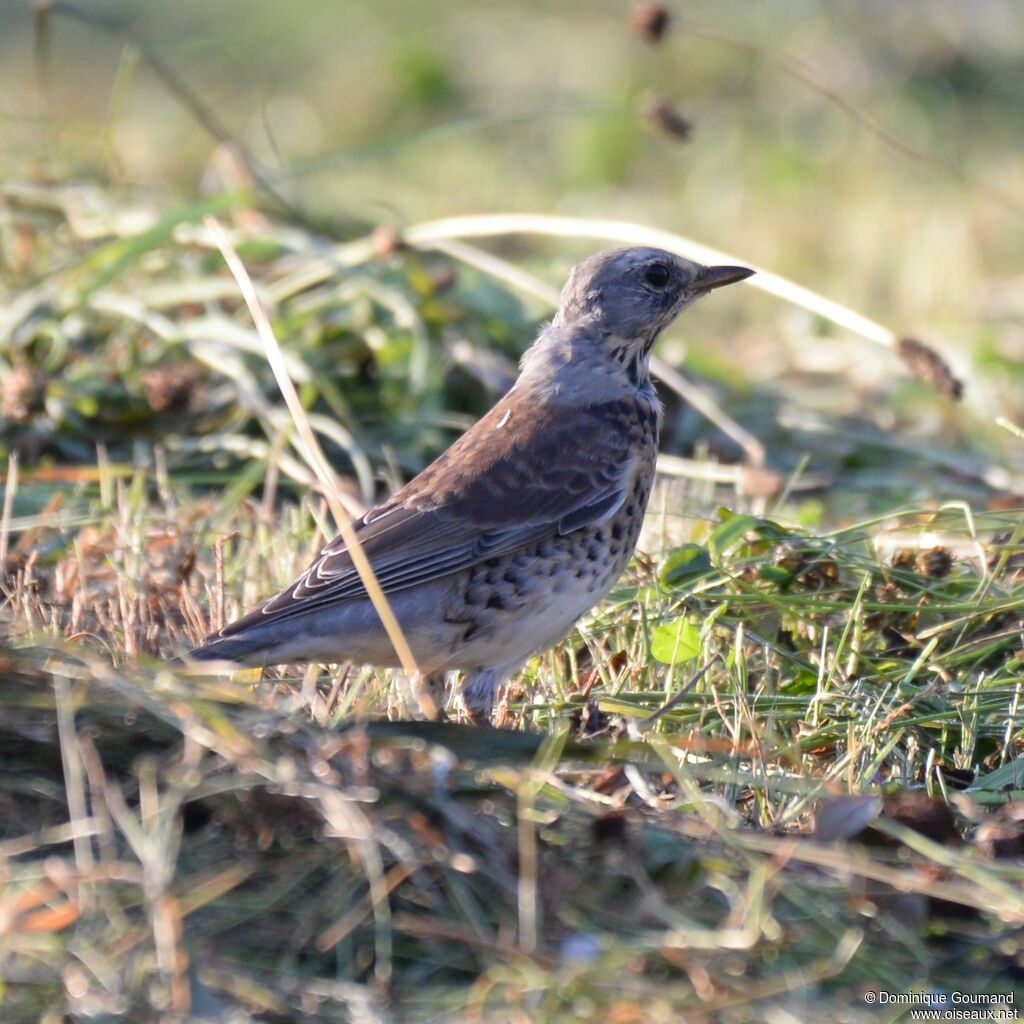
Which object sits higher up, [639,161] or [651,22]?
[651,22]

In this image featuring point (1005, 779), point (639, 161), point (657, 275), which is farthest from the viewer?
point (639, 161)

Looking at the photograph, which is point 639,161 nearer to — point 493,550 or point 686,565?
point 686,565

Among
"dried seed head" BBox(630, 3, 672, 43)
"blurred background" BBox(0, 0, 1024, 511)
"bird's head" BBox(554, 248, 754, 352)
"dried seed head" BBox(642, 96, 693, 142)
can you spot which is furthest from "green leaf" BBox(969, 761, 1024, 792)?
"dried seed head" BBox(630, 3, 672, 43)

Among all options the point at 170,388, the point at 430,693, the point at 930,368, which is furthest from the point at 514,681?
the point at 170,388

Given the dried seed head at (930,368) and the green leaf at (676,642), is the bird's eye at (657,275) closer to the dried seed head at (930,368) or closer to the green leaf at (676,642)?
the dried seed head at (930,368)

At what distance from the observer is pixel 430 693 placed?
462 centimetres

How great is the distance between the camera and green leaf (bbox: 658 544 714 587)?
15.6 ft

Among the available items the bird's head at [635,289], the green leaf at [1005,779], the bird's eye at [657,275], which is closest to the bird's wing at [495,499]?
the bird's head at [635,289]

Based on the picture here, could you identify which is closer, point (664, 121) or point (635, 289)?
point (635, 289)

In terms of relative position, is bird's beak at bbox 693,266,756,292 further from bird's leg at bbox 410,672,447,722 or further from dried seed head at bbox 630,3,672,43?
bird's leg at bbox 410,672,447,722

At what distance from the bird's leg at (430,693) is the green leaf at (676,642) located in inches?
25.2

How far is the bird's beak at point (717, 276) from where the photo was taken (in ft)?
16.9

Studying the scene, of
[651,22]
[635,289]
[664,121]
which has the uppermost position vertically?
[651,22]

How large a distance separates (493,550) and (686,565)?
609 millimetres
